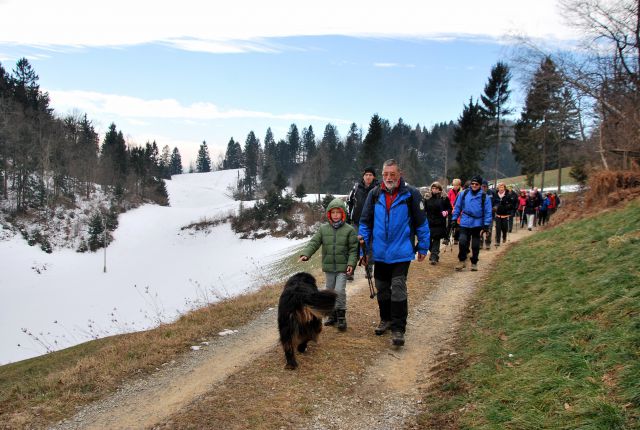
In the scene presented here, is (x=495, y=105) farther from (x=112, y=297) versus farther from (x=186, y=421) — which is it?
(x=186, y=421)

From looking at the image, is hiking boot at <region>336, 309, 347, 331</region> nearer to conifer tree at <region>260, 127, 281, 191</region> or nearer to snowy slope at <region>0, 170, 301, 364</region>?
snowy slope at <region>0, 170, 301, 364</region>

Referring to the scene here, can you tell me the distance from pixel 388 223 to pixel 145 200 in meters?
73.4

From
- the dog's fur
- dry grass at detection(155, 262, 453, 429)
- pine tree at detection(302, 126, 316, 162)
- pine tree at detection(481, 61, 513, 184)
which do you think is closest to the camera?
dry grass at detection(155, 262, 453, 429)

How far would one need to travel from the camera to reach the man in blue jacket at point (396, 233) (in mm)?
5469

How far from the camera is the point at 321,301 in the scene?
4996 mm

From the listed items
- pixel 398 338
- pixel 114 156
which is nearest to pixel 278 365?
pixel 398 338

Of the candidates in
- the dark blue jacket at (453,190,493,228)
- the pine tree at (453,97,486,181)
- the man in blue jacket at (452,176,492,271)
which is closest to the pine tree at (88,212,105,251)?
the pine tree at (453,97,486,181)

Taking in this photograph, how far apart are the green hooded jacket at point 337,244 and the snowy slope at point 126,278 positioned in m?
6.84

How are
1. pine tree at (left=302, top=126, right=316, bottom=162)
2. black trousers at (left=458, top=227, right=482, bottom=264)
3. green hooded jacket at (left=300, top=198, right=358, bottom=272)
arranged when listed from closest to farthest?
green hooded jacket at (left=300, top=198, right=358, bottom=272), black trousers at (left=458, top=227, right=482, bottom=264), pine tree at (left=302, top=126, right=316, bottom=162)

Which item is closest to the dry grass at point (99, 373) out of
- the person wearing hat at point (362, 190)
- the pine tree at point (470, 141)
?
the person wearing hat at point (362, 190)

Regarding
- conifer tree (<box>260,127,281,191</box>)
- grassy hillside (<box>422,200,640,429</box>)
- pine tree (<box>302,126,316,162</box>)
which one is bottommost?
grassy hillside (<box>422,200,640,429</box>)

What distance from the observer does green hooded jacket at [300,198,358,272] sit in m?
6.11

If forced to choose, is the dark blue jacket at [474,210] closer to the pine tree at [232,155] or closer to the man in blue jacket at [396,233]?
the man in blue jacket at [396,233]

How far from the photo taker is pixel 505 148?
12012 cm
